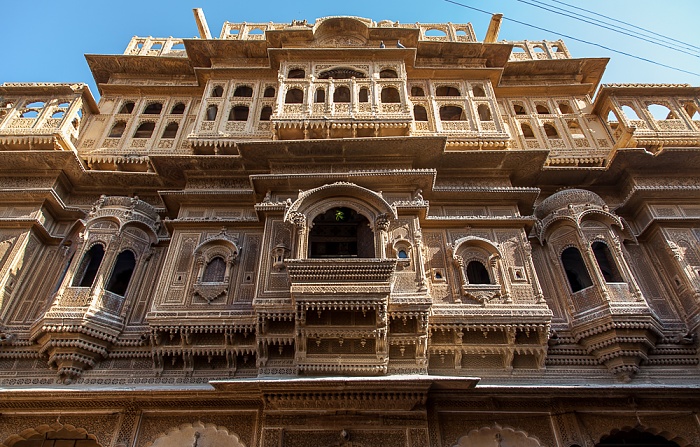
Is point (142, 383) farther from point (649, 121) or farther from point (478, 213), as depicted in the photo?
point (649, 121)

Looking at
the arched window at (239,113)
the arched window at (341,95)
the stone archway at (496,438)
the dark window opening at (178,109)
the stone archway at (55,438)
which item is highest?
the dark window opening at (178,109)

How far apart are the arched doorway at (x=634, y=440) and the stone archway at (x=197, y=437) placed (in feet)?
21.3

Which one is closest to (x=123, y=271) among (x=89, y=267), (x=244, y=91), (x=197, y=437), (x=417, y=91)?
(x=89, y=267)

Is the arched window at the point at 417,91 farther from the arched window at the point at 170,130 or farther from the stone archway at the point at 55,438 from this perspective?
the stone archway at the point at 55,438

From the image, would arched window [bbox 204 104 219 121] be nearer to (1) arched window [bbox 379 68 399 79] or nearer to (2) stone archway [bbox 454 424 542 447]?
(1) arched window [bbox 379 68 399 79]

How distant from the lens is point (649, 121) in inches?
503

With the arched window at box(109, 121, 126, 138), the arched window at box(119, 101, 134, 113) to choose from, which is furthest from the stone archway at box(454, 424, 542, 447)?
the arched window at box(119, 101, 134, 113)

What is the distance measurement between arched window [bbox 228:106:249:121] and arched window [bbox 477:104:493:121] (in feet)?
21.7

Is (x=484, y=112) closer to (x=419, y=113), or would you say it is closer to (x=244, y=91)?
(x=419, y=113)

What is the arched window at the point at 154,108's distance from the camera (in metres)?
14.9

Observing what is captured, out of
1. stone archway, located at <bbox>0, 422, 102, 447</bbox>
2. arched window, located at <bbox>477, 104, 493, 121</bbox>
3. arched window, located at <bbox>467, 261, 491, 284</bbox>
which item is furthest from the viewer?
arched window, located at <bbox>477, 104, 493, 121</bbox>

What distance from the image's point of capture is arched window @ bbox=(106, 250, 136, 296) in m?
10.7

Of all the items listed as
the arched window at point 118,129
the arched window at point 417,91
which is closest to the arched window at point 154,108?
the arched window at point 118,129

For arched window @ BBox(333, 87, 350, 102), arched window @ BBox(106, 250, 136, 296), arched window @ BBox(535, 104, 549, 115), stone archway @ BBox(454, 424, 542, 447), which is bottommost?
stone archway @ BBox(454, 424, 542, 447)
